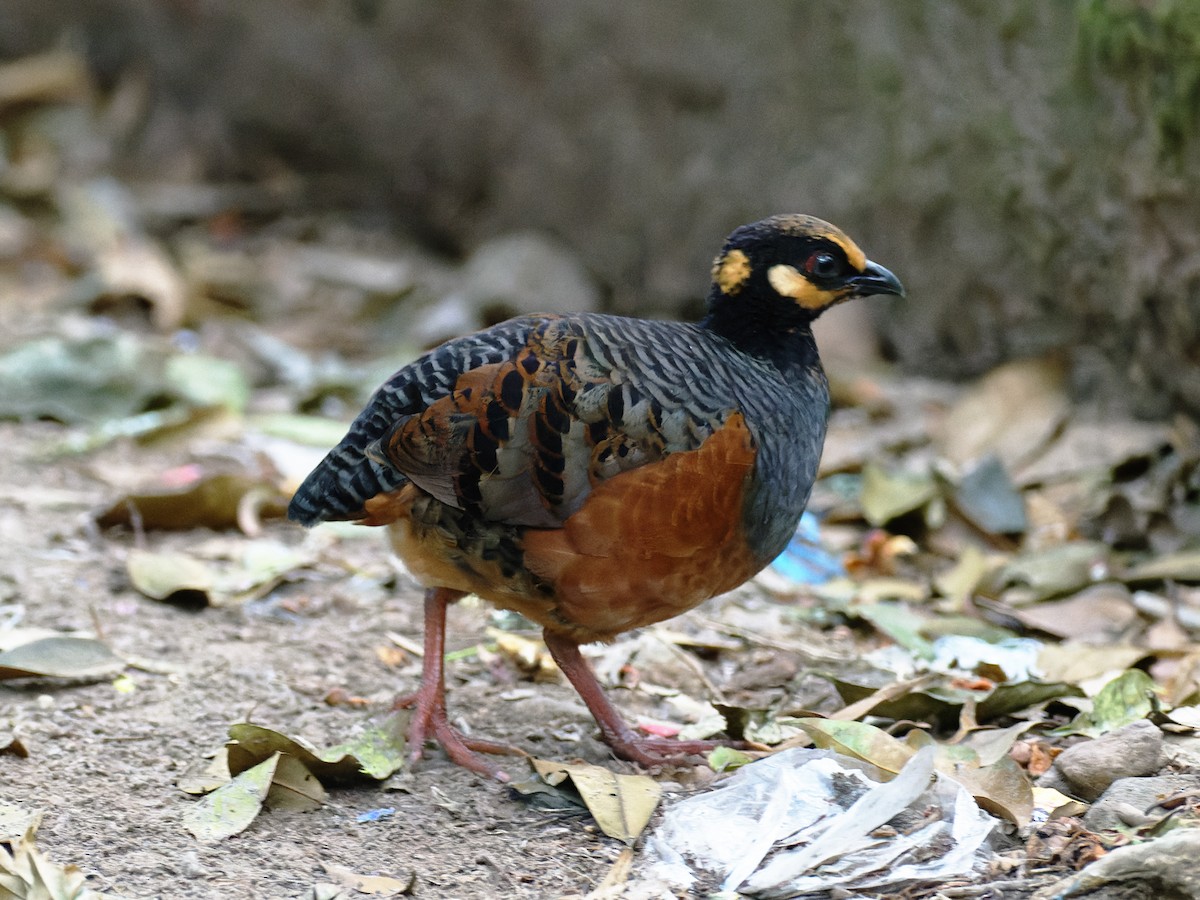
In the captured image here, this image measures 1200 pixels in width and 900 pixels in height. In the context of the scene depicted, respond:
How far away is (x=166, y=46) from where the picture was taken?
32.0ft

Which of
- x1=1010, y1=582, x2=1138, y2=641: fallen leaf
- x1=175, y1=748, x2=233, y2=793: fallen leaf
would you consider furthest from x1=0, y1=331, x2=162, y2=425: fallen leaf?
x1=1010, y1=582, x2=1138, y2=641: fallen leaf

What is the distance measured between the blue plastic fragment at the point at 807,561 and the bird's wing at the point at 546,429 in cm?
178

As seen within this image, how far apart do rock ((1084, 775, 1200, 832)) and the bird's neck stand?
4.52ft

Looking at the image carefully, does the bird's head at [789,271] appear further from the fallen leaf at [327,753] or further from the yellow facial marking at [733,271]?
the fallen leaf at [327,753]

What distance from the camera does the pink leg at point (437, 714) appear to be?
3.69 m

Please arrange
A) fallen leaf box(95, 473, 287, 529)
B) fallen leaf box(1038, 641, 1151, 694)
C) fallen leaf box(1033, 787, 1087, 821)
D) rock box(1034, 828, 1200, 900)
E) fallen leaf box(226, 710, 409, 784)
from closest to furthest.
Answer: rock box(1034, 828, 1200, 900)
fallen leaf box(1033, 787, 1087, 821)
fallen leaf box(226, 710, 409, 784)
fallen leaf box(1038, 641, 1151, 694)
fallen leaf box(95, 473, 287, 529)

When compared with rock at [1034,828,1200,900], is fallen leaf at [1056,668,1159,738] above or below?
below

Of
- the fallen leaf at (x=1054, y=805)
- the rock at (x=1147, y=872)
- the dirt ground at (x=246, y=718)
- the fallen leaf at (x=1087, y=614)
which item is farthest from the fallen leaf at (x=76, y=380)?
the rock at (x=1147, y=872)

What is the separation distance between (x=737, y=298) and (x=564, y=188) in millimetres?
4563

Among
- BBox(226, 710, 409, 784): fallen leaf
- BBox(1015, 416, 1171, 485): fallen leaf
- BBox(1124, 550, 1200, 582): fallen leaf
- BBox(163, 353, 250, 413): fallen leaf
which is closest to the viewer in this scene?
BBox(226, 710, 409, 784): fallen leaf

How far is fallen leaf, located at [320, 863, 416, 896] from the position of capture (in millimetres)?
3023

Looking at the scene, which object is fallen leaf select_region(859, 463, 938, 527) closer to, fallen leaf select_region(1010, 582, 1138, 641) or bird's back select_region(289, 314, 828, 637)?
fallen leaf select_region(1010, 582, 1138, 641)

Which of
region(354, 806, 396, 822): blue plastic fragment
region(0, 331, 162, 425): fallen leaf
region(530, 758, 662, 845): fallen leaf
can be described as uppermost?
region(530, 758, 662, 845): fallen leaf

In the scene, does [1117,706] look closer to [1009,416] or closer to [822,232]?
[822,232]
